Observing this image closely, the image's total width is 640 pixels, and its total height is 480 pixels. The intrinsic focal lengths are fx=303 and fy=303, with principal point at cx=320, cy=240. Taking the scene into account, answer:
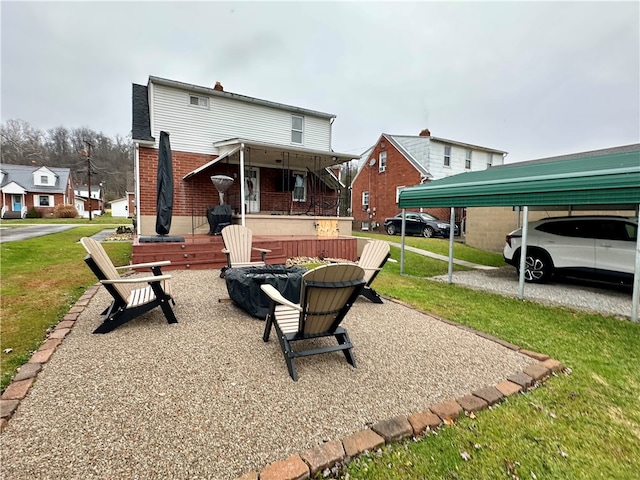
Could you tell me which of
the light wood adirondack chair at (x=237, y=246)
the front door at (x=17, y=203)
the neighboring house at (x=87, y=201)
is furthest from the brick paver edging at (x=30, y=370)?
the neighboring house at (x=87, y=201)

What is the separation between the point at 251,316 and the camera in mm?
4484

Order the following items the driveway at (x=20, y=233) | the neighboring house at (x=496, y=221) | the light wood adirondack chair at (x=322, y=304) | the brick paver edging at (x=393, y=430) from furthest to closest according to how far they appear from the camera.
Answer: the driveway at (x=20, y=233), the neighboring house at (x=496, y=221), the light wood adirondack chair at (x=322, y=304), the brick paver edging at (x=393, y=430)

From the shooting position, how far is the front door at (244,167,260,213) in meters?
13.5

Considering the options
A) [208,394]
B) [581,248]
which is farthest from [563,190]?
[208,394]

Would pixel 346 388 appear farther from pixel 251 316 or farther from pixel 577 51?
pixel 577 51

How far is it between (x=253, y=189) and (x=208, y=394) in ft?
39.5

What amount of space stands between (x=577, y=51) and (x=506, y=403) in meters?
15.4

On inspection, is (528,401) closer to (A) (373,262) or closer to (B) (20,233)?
(A) (373,262)

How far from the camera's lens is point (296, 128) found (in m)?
14.6

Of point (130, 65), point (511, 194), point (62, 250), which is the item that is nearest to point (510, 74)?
point (511, 194)

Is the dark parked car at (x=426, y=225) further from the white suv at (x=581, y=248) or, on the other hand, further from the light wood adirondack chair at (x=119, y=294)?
the light wood adirondack chair at (x=119, y=294)

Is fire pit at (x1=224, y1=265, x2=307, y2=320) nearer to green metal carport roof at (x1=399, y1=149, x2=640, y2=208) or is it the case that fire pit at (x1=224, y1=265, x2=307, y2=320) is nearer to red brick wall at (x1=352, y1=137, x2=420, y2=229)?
green metal carport roof at (x1=399, y1=149, x2=640, y2=208)

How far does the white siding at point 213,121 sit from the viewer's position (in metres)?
11.6

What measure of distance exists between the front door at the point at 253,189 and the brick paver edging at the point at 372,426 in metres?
10.5
